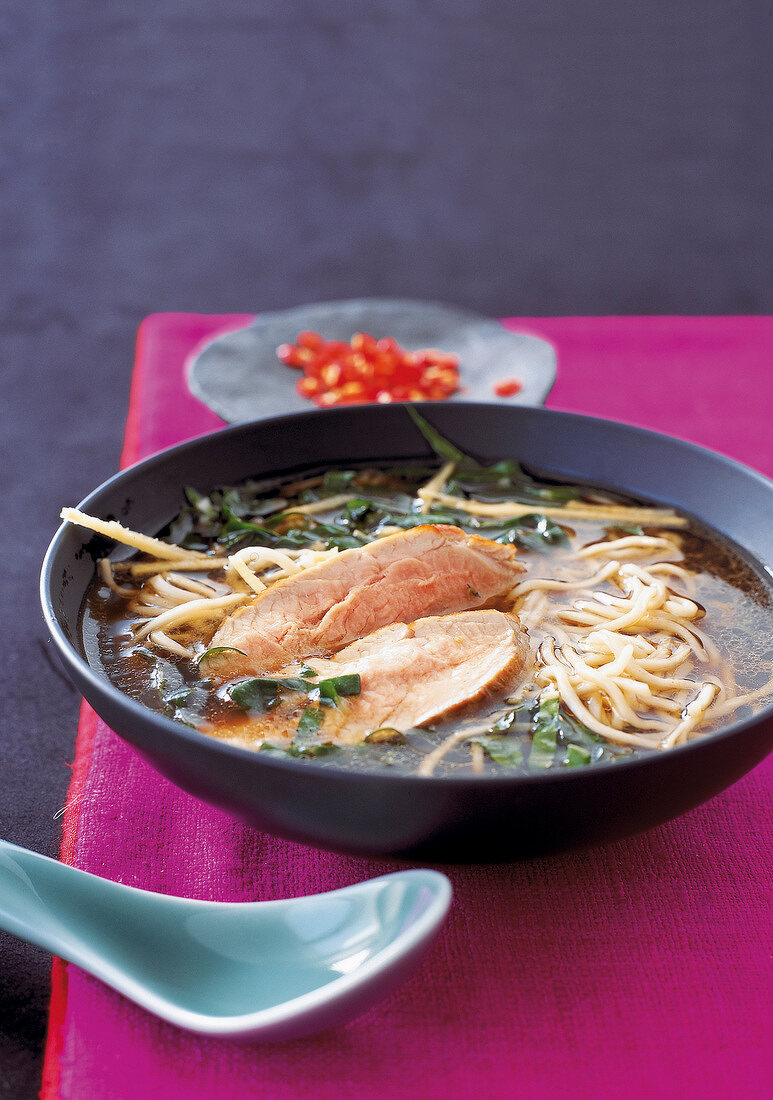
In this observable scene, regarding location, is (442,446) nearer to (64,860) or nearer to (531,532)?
(531,532)

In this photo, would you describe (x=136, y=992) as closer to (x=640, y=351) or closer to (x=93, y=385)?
(x=640, y=351)

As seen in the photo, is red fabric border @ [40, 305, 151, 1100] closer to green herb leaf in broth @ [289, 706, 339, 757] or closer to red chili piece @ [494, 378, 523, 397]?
green herb leaf in broth @ [289, 706, 339, 757]

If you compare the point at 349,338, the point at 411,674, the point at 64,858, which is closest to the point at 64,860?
the point at 64,858

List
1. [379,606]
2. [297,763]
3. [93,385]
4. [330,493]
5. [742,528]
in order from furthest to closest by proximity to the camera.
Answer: [93,385], [330,493], [742,528], [379,606], [297,763]

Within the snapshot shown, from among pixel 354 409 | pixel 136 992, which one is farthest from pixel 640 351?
pixel 136 992

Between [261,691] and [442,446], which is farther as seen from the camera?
[442,446]

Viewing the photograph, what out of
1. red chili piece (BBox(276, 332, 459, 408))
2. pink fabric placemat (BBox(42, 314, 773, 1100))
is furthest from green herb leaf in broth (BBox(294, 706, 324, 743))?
red chili piece (BBox(276, 332, 459, 408))
